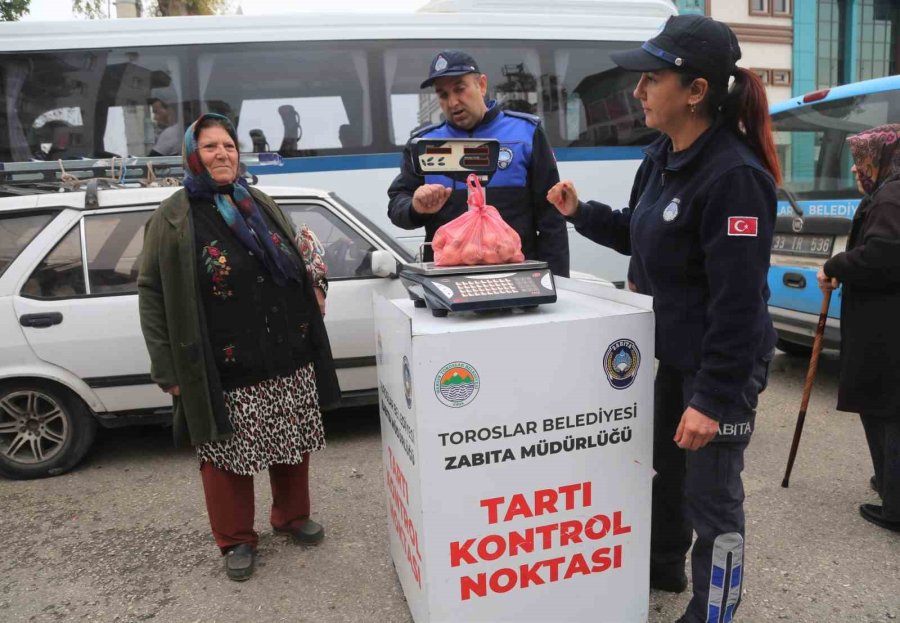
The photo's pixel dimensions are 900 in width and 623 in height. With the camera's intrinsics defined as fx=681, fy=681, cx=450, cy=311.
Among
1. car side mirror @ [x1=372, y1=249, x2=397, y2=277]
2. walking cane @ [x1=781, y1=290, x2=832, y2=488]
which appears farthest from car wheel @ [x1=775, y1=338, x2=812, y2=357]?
car side mirror @ [x1=372, y1=249, x2=397, y2=277]

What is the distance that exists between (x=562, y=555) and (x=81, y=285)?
124 inches

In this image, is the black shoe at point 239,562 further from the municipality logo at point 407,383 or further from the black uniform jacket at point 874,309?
the black uniform jacket at point 874,309

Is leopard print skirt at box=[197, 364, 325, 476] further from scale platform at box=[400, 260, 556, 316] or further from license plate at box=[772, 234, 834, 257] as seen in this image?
license plate at box=[772, 234, 834, 257]

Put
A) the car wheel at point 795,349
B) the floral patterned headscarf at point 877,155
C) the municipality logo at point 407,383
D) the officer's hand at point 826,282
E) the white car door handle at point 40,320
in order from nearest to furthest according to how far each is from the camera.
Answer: the municipality logo at point 407,383 → the floral patterned headscarf at point 877,155 → the officer's hand at point 826,282 → the white car door handle at point 40,320 → the car wheel at point 795,349

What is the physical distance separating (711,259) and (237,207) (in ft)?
6.01

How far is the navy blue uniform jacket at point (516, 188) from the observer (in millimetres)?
2814

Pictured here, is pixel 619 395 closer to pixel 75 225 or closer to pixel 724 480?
pixel 724 480

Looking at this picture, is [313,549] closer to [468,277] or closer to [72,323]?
[468,277]

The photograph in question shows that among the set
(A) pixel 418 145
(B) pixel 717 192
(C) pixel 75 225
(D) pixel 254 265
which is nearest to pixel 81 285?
(C) pixel 75 225

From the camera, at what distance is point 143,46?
6375 mm

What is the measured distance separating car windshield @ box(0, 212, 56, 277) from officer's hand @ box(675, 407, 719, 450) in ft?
11.9

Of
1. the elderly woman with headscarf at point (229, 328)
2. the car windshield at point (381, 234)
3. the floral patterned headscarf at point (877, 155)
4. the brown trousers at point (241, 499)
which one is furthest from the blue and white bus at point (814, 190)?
the brown trousers at point (241, 499)

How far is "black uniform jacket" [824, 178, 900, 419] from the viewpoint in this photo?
9.39ft

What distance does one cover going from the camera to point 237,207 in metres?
2.75
